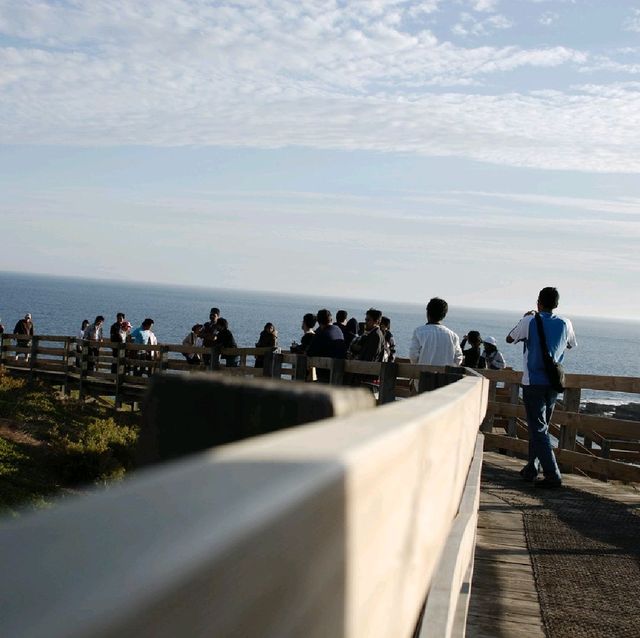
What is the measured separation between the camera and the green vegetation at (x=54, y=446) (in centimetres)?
1501

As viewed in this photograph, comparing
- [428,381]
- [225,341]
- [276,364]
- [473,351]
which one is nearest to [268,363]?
[276,364]

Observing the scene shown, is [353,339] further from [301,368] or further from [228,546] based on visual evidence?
[228,546]

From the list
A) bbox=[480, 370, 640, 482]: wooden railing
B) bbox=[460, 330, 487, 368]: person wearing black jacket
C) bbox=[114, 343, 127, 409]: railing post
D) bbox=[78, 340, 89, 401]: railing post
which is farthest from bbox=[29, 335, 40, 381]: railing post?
bbox=[480, 370, 640, 482]: wooden railing

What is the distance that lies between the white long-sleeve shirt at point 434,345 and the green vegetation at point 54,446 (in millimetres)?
5567

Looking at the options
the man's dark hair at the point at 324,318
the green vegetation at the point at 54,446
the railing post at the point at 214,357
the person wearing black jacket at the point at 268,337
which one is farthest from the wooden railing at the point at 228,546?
the railing post at the point at 214,357

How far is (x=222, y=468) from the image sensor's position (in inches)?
36.4

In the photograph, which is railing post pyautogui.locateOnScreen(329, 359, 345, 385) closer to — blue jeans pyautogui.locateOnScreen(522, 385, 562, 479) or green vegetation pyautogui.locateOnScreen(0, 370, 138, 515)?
blue jeans pyautogui.locateOnScreen(522, 385, 562, 479)

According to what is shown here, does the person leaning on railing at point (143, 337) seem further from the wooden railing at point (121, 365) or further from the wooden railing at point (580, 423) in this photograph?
the wooden railing at point (580, 423)

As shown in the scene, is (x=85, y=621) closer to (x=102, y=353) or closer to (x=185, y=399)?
(x=185, y=399)

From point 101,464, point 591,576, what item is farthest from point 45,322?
point 591,576

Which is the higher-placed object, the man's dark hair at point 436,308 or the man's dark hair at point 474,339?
the man's dark hair at point 436,308

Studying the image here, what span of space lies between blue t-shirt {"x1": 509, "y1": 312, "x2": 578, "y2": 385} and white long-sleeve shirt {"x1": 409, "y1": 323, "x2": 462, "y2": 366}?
76 cm

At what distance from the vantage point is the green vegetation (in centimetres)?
1501

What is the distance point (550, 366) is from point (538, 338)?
0.28 meters
